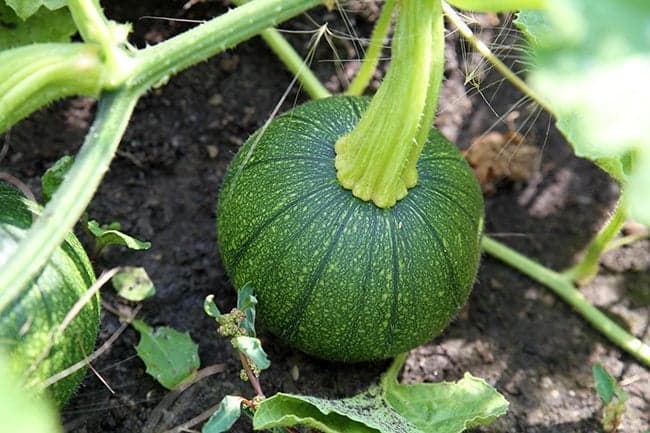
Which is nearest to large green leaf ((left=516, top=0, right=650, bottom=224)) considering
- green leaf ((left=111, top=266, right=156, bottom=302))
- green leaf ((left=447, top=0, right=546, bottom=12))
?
green leaf ((left=447, top=0, right=546, bottom=12))

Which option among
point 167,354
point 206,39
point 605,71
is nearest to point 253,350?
point 167,354

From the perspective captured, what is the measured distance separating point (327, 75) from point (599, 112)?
5.63 ft

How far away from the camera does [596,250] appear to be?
7.47 feet

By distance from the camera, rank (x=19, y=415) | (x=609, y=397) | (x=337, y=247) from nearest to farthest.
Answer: (x=19, y=415) < (x=337, y=247) < (x=609, y=397)

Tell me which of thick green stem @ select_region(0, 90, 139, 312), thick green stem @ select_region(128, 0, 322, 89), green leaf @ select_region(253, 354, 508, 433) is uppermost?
thick green stem @ select_region(128, 0, 322, 89)

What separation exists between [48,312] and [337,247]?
1.89 ft

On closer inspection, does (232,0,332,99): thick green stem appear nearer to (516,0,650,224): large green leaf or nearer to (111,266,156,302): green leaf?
(111,266,156,302): green leaf

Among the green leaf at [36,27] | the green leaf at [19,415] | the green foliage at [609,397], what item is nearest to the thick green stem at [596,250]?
the green foliage at [609,397]

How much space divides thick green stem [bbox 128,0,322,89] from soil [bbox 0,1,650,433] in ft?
2.03

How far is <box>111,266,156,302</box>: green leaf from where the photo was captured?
6.60 ft

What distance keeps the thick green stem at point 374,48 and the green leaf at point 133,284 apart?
Result: 0.71 meters

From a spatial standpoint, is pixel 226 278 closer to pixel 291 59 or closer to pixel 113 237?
pixel 113 237

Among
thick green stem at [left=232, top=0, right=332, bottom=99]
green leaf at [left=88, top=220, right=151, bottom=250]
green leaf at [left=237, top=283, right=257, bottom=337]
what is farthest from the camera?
thick green stem at [left=232, top=0, right=332, bottom=99]

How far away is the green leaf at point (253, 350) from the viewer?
1566 millimetres
